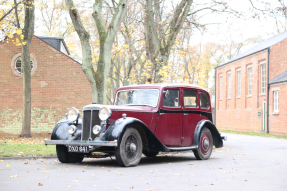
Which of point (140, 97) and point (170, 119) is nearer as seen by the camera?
point (170, 119)

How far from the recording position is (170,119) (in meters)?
10.6

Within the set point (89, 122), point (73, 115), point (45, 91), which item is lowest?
point (89, 122)

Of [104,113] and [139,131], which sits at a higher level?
[104,113]

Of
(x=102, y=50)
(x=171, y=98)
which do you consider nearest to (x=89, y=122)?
(x=171, y=98)

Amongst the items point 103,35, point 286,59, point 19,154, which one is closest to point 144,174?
point 19,154

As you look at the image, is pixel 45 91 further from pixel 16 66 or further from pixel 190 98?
pixel 190 98

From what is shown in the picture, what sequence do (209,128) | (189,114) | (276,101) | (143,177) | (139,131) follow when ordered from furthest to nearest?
(276,101), (209,128), (189,114), (139,131), (143,177)

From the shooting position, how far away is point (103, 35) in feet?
51.2

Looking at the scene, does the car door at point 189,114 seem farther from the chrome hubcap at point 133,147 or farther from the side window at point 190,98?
the chrome hubcap at point 133,147

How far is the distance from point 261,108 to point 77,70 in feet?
65.7

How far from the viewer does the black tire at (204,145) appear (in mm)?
11172

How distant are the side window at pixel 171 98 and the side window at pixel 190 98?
0.34 m

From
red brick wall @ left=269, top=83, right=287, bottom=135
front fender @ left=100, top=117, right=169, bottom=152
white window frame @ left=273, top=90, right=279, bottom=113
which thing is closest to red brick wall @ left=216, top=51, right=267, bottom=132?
white window frame @ left=273, top=90, right=279, bottom=113

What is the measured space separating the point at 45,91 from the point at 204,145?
1440cm
